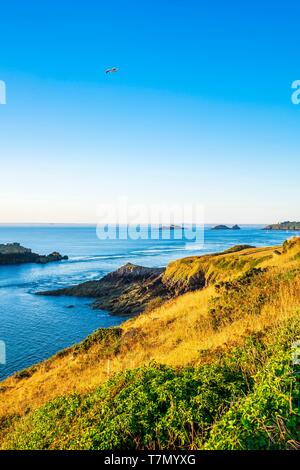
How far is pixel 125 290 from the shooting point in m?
61.7

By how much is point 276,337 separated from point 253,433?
3.44 meters

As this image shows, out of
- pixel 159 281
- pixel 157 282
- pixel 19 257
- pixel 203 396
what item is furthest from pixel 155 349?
pixel 19 257

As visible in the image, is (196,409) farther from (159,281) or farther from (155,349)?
(159,281)

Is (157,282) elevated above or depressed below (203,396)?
below

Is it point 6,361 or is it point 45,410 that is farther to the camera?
point 6,361

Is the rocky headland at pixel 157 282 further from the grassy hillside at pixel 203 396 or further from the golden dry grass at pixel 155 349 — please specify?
the grassy hillside at pixel 203 396

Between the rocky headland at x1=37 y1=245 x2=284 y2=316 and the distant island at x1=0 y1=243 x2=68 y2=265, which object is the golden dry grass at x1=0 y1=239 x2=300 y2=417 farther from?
the distant island at x1=0 y1=243 x2=68 y2=265

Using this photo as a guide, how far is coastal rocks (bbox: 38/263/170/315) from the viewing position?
5369 centimetres

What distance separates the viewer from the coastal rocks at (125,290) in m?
53.7

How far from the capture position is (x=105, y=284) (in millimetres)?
68312

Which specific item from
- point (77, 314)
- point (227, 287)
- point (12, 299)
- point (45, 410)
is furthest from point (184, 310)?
point (12, 299)

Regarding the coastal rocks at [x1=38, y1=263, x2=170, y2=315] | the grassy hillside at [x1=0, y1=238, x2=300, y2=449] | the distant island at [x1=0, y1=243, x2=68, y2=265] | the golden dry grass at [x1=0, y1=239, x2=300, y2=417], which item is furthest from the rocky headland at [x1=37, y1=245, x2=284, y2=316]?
the distant island at [x1=0, y1=243, x2=68, y2=265]

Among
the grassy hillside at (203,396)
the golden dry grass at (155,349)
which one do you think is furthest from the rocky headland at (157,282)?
the grassy hillside at (203,396)
